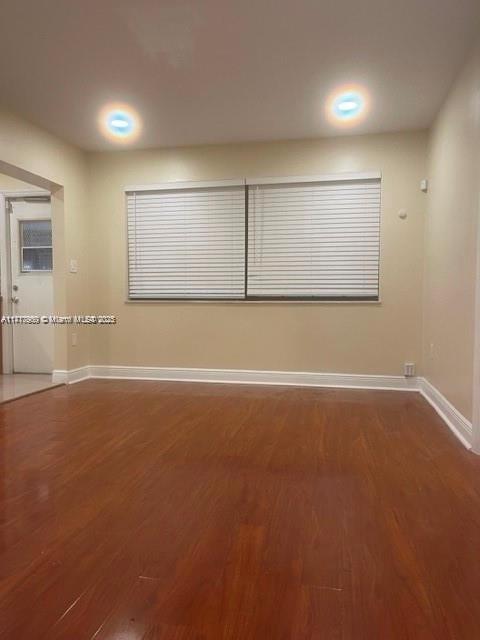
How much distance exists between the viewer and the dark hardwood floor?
1.17m

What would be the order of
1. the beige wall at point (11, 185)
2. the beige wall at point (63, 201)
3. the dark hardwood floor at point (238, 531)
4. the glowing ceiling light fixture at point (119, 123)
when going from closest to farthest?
the dark hardwood floor at point (238, 531)
the glowing ceiling light fixture at point (119, 123)
the beige wall at point (63, 201)
the beige wall at point (11, 185)

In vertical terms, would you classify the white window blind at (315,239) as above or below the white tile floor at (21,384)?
above

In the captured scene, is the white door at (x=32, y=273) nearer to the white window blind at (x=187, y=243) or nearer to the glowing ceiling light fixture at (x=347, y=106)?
the white window blind at (x=187, y=243)

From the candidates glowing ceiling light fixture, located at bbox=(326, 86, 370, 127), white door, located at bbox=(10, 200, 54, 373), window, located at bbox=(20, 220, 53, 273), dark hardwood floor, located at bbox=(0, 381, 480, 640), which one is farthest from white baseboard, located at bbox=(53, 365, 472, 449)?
glowing ceiling light fixture, located at bbox=(326, 86, 370, 127)

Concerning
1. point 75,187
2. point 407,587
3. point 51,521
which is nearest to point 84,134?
point 75,187

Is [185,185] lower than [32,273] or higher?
higher

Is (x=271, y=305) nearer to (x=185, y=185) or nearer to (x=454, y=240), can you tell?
(x=185, y=185)

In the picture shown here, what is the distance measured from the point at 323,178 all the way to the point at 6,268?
389 centimetres

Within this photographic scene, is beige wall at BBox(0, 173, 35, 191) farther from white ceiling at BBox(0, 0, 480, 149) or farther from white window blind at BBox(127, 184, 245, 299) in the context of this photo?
white window blind at BBox(127, 184, 245, 299)

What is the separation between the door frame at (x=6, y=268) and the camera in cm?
487

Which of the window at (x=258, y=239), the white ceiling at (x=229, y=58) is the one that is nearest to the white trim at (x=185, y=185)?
the window at (x=258, y=239)

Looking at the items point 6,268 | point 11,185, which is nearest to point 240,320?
point 6,268

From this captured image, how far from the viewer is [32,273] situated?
4.95 meters

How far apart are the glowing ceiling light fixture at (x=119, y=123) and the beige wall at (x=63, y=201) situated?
0.61m
